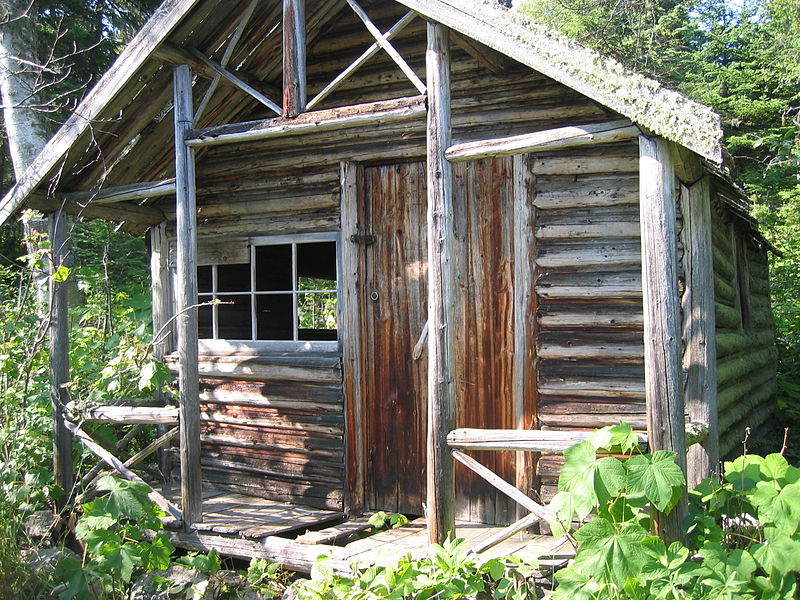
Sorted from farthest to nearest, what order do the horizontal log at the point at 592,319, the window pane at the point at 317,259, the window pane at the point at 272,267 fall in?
the window pane at the point at 317,259 < the window pane at the point at 272,267 < the horizontal log at the point at 592,319

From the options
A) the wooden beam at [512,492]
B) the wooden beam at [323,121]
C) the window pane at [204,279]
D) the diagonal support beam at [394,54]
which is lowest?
the wooden beam at [512,492]

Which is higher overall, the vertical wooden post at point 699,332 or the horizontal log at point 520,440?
the vertical wooden post at point 699,332

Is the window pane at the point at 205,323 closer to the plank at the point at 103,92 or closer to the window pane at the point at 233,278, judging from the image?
the window pane at the point at 233,278

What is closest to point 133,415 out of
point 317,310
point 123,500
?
point 123,500

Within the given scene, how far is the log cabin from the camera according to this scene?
4.51m

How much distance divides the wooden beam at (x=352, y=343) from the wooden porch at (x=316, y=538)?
0.33 m

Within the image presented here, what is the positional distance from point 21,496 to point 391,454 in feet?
9.44

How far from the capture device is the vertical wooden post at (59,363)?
6.35m

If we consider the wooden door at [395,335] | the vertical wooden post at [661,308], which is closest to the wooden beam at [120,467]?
the wooden door at [395,335]

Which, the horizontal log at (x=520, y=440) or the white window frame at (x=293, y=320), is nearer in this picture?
the horizontal log at (x=520, y=440)

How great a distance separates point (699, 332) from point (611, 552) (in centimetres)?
202

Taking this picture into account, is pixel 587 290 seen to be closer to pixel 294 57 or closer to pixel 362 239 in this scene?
pixel 362 239

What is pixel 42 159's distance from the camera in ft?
19.7

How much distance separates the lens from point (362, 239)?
6.26 meters
